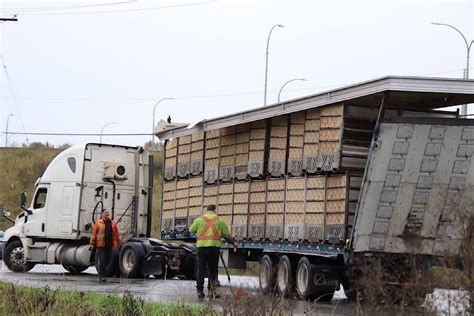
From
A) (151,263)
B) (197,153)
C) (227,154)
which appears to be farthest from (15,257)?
(227,154)

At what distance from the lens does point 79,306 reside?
12.6 metres

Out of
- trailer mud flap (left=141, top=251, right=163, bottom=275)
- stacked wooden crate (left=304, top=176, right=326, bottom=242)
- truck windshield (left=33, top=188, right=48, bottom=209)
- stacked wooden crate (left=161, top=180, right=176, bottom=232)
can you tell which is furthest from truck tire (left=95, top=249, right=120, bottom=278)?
stacked wooden crate (left=304, top=176, right=326, bottom=242)

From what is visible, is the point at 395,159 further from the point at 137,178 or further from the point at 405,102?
the point at 137,178

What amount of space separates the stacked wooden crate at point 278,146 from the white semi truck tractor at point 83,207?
261 inches

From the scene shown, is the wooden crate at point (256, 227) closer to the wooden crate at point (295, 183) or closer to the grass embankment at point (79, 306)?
the wooden crate at point (295, 183)

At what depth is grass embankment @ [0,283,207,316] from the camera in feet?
38.2

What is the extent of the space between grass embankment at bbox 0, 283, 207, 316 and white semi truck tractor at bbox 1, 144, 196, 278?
12152 millimetres

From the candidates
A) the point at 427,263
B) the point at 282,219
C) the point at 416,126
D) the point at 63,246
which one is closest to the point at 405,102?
the point at 416,126

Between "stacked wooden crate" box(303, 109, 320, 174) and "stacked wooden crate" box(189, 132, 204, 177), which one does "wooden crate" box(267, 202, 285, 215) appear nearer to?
"stacked wooden crate" box(303, 109, 320, 174)

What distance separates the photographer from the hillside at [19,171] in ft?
228

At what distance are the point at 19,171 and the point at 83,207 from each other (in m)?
49.8

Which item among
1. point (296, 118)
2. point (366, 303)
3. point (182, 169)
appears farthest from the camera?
point (182, 169)

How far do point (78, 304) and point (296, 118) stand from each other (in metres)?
7.75

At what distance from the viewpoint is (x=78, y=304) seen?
42.4ft
